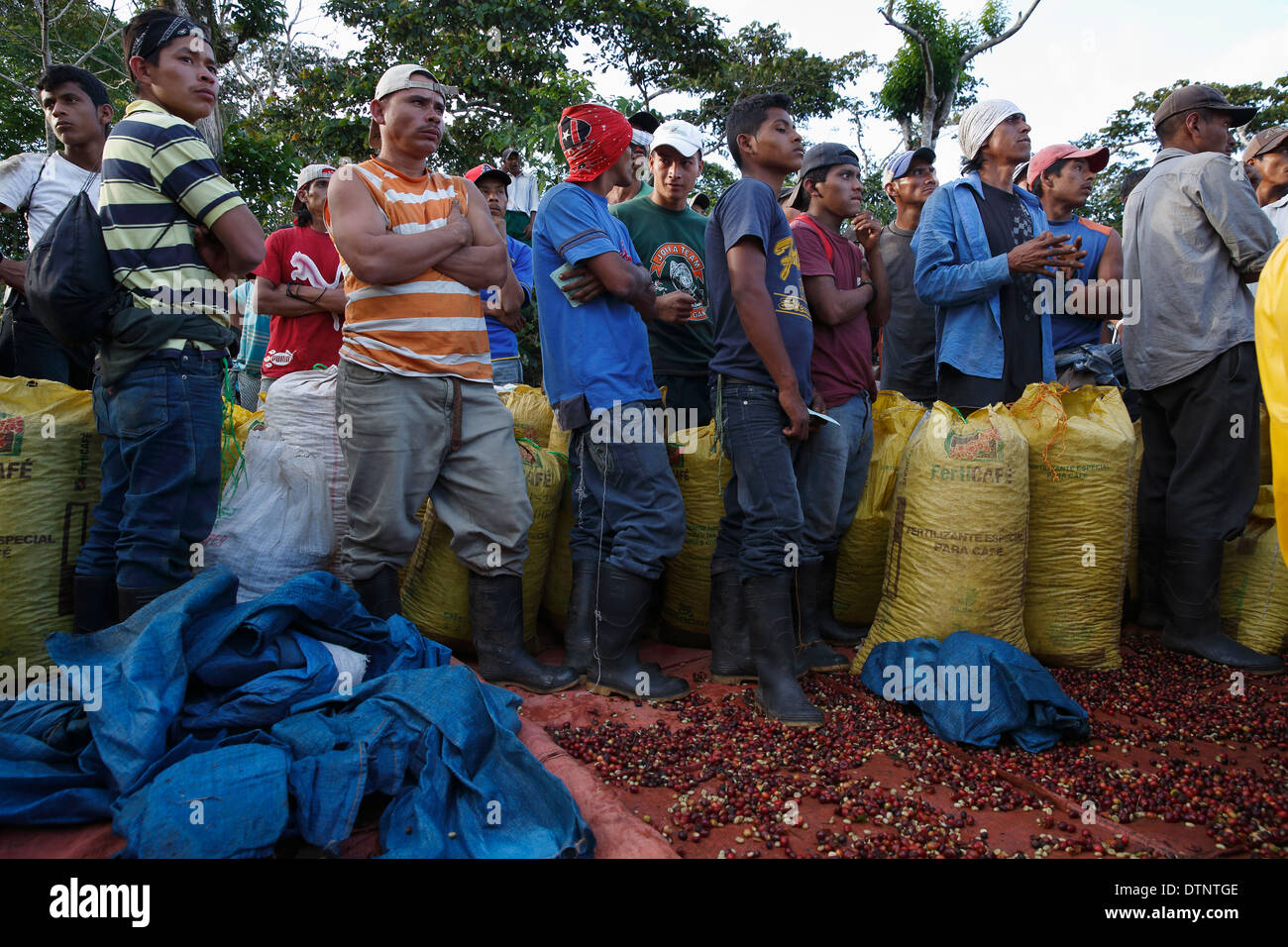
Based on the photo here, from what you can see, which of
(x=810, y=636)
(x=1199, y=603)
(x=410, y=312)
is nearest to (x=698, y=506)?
(x=810, y=636)

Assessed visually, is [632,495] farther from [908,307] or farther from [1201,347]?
[1201,347]

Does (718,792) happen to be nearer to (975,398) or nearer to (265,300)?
(975,398)

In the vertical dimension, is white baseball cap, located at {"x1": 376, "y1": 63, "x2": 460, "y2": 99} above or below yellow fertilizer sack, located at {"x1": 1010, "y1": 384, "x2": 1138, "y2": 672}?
above

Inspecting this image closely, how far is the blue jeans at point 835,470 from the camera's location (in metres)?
3.17

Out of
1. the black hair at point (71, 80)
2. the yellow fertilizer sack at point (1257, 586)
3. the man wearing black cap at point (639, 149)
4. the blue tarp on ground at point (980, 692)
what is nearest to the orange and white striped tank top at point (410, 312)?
the man wearing black cap at point (639, 149)

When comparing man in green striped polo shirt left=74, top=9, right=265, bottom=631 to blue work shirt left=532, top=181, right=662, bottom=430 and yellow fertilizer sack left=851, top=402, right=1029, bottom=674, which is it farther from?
yellow fertilizer sack left=851, top=402, right=1029, bottom=674

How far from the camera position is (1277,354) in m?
1.78

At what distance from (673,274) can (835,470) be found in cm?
111

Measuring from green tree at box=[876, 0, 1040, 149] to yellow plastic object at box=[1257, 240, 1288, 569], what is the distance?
1664 centimetres

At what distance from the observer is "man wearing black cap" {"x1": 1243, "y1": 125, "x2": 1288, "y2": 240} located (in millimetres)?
4191

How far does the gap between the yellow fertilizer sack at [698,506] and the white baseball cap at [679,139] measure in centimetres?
116

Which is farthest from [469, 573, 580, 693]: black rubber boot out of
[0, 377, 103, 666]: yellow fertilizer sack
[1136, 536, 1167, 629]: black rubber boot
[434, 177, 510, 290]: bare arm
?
[1136, 536, 1167, 629]: black rubber boot
